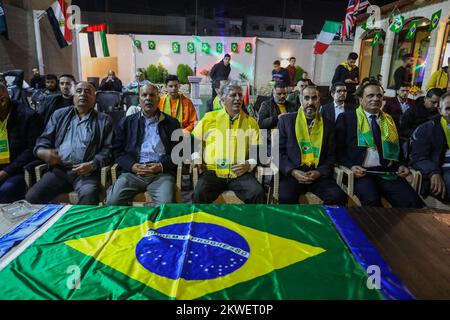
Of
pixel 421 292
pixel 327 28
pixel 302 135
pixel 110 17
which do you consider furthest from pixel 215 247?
pixel 110 17

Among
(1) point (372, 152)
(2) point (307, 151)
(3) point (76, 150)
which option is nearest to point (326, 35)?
(1) point (372, 152)

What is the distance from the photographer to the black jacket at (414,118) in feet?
13.3

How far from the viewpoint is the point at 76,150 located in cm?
288

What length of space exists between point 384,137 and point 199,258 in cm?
228

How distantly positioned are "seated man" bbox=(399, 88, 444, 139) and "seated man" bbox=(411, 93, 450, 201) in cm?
94

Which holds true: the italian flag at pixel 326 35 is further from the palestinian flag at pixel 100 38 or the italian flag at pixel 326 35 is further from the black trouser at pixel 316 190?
the palestinian flag at pixel 100 38

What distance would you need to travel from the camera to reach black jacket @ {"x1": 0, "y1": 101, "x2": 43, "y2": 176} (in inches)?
113

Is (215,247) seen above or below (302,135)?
below

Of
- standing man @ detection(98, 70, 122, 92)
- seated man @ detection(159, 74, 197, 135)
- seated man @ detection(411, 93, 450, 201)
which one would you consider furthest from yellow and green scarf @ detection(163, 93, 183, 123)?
standing man @ detection(98, 70, 122, 92)

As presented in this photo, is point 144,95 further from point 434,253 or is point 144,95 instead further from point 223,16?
point 223,16

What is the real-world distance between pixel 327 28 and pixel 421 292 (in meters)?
6.36

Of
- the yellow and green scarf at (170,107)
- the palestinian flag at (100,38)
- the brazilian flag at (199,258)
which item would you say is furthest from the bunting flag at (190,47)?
the brazilian flag at (199,258)

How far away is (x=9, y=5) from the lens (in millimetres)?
8844
